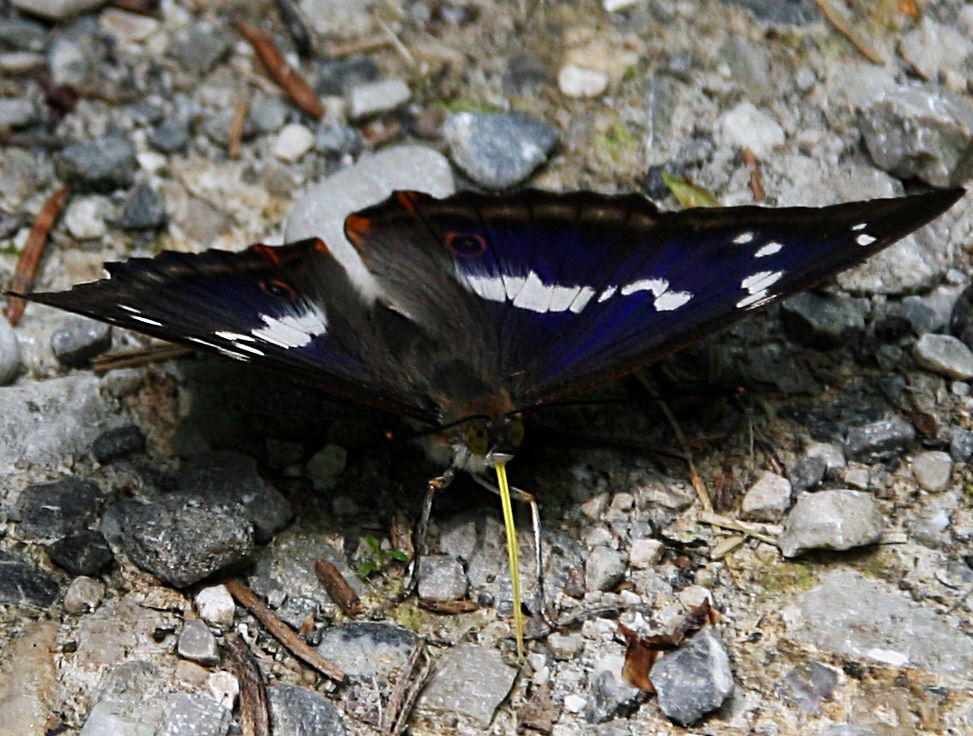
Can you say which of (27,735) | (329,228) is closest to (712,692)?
(27,735)

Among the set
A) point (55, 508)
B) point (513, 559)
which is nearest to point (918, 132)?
point (513, 559)

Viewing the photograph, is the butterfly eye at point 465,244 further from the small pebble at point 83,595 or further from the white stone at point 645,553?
the small pebble at point 83,595

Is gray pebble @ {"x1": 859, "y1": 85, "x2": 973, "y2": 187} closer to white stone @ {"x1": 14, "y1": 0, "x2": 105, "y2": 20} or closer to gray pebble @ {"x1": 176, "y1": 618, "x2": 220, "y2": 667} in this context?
gray pebble @ {"x1": 176, "y1": 618, "x2": 220, "y2": 667}

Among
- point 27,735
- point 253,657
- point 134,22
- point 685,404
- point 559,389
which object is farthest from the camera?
point 134,22

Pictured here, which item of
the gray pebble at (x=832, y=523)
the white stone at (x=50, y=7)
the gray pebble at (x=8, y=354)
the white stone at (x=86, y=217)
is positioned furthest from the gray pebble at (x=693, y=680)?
the white stone at (x=50, y=7)

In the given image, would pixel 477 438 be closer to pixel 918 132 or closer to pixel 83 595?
pixel 83 595

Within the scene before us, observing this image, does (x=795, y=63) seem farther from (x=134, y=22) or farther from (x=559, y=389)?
(x=134, y=22)
